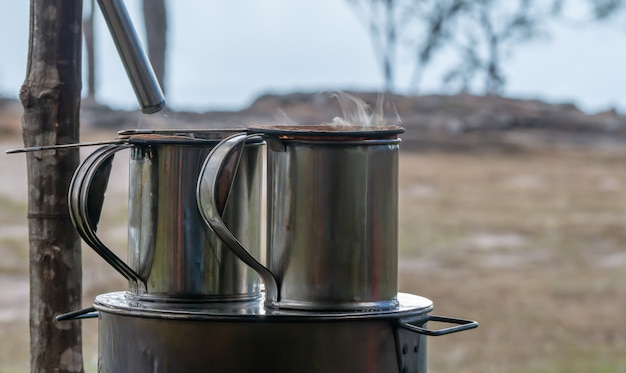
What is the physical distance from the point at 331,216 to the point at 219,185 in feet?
0.63

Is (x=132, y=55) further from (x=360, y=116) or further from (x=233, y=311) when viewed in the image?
(x=233, y=311)

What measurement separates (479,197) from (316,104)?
5.49 ft

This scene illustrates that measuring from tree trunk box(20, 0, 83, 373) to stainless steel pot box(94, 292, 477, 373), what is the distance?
515 millimetres

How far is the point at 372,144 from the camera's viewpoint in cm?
175

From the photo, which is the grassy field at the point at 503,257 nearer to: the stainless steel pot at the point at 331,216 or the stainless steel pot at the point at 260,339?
the stainless steel pot at the point at 260,339

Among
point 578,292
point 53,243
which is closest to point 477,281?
point 578,292

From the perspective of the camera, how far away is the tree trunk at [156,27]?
8.84 meters

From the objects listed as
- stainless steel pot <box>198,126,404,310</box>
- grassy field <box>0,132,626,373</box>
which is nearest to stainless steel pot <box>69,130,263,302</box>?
stainless steel pot <box>198,126,404,310</box>

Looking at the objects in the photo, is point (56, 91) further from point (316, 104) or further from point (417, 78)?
point (417, 78)

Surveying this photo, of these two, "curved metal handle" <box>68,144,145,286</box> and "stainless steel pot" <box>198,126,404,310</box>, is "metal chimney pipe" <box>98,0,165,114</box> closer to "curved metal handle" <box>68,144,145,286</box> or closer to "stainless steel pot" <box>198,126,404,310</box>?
"curved metal handle" <box>68,144,145,286</box>

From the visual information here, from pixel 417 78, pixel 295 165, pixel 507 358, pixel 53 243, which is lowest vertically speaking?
pixel 507 358

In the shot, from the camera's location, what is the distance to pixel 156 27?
29.5ft

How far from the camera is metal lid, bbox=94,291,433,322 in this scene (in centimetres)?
170

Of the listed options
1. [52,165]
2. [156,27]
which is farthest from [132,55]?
[156,27]
